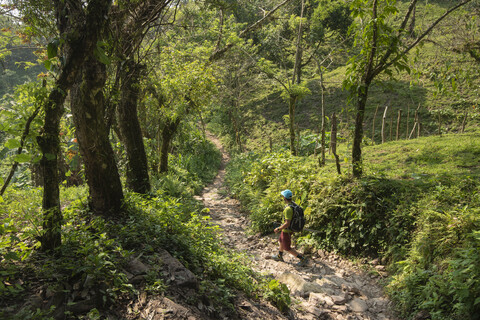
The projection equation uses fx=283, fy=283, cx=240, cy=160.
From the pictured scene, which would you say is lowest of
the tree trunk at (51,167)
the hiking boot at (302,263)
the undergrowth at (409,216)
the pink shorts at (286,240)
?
the hiking boot at (302,263)

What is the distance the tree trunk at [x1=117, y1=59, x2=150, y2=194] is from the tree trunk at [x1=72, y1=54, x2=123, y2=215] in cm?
223

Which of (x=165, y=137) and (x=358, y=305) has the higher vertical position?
(x=165, y=137)

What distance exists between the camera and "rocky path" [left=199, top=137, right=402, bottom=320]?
451 centimetres

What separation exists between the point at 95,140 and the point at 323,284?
4.76 metres

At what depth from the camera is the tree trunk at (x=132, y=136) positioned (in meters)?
6.92

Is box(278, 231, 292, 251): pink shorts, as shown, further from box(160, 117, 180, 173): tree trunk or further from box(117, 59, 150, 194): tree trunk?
box(160, 117, 180, 173): tree trunk

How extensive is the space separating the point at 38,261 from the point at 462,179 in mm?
7118

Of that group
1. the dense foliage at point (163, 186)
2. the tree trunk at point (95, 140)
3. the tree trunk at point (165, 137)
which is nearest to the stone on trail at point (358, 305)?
the dense foliage at point (163, 186)

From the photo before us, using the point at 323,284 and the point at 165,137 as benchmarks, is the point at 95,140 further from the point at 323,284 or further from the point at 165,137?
the point at 165,137

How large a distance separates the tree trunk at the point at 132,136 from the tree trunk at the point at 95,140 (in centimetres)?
223

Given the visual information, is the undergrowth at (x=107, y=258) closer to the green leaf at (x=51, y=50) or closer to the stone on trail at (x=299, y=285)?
the stone on trail at (x=299, y=285)

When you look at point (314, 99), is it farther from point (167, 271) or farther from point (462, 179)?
point (167, 271)

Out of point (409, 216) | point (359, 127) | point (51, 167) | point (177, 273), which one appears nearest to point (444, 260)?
point (409, 216)

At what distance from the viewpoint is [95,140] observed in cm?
452
